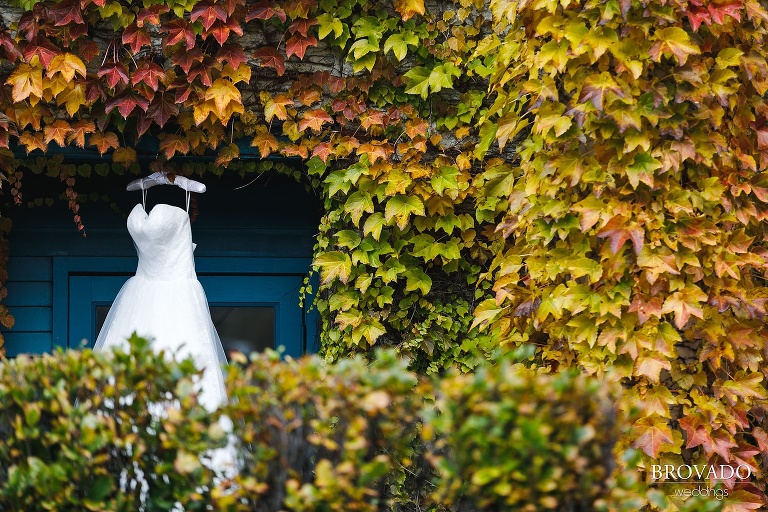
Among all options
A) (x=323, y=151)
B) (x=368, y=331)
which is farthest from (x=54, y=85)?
(x=368, y=331)

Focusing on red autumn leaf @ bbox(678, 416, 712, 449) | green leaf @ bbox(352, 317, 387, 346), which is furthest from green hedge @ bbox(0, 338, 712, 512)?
green leaf @ bbox(352, 317, 387, 346)

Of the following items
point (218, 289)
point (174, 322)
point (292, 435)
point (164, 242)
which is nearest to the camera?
point (292, 435)

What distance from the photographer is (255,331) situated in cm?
480

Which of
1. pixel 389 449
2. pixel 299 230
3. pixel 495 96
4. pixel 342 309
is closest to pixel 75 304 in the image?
pixel 299 230

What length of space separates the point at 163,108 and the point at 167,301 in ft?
2.91

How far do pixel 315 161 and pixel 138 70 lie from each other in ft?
2.93

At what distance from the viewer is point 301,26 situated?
395 centimetres

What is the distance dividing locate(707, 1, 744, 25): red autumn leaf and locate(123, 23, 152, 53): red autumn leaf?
2.38m

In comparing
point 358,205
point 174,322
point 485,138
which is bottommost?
point 174,322

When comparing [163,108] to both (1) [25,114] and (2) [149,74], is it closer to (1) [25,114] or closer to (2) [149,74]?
(2) [149,74]

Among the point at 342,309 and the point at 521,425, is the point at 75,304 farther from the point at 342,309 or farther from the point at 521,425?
the point at 521,425

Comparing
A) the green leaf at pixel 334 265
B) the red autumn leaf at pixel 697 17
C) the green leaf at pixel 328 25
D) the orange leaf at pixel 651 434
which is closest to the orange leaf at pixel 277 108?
the green leaf at pixel 328 25

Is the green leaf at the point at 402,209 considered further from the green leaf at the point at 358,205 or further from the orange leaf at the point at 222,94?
the orange leaf at the point at 222,94

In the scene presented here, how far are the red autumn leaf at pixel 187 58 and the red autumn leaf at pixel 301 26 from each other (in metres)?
0.43
